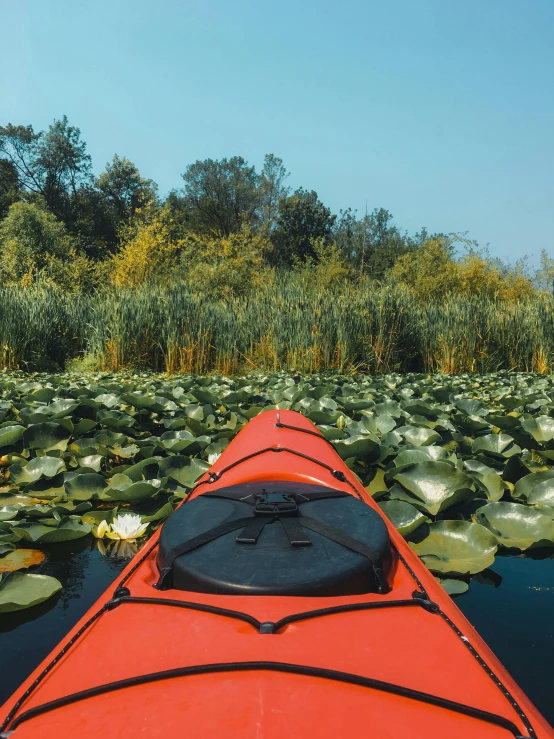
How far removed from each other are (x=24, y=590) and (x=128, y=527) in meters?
0.50

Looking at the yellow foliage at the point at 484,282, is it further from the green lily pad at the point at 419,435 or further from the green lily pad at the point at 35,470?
the green lily pad at the point at 35,470

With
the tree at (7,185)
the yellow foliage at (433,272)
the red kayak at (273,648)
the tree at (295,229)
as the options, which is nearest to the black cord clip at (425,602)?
the red kayak at (273,648)

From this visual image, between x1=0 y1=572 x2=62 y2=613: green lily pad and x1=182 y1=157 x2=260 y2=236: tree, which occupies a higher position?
x1=182 y1=157 x2=260 y2=236: tree

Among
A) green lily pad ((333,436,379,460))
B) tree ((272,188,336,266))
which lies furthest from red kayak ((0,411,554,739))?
tree ((272,188,336,266))

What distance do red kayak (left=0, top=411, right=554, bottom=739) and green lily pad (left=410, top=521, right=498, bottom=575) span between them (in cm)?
46

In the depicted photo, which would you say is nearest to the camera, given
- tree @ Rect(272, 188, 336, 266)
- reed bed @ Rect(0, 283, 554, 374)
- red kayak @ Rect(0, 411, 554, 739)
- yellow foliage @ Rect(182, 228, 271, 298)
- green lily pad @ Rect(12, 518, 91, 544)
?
red kayak @ Rect(0, 411, 554, 739)

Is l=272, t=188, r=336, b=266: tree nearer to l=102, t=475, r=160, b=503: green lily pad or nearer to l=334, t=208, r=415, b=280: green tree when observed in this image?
l=334, t=208, r=415, b=280: green tree

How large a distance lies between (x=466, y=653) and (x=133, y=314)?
745 cm

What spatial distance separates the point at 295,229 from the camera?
34906mm

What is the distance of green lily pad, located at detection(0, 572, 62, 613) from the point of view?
152 cm

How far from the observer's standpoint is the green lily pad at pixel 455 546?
68.0 inches

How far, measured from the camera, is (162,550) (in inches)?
47.8

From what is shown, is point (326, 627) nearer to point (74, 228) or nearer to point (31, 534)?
point (31, 534)

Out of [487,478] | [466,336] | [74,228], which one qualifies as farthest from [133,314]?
[74,228]
